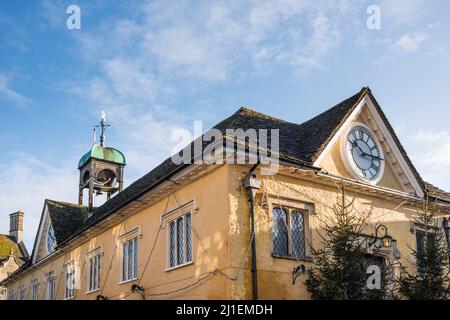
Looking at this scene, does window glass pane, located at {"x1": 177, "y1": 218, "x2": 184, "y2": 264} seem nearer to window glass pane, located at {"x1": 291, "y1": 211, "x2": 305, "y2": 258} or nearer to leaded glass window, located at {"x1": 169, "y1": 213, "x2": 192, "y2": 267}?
leaded glass window, located at {"x1": 169, "y1": 213, "x2": 192, "y2": 267}

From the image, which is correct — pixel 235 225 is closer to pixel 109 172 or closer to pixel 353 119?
pixel 353 119

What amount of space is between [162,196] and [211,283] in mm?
4504

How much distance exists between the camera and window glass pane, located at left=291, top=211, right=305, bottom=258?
54.7 ft

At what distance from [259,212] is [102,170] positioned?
20.7 meters

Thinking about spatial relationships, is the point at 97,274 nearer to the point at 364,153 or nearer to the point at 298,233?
the point at 298,233

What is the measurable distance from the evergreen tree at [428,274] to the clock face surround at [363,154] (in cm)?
209

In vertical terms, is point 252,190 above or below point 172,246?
above

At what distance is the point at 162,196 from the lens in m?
18.9

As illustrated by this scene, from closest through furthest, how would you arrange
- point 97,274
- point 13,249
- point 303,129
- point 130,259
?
point 130,259
point 303,129
point 97,274
point 13,249

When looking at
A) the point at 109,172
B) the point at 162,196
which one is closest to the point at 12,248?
the point at 109,172

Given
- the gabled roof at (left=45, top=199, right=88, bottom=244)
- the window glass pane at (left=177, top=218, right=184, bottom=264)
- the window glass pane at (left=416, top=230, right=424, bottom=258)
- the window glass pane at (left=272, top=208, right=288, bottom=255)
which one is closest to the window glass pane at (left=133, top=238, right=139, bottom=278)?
the window glass pane at (left=177, top=218, right=184, bottom=264)

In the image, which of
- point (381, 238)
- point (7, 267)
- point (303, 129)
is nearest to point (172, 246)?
point (381, 238)

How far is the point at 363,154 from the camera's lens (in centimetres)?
1941

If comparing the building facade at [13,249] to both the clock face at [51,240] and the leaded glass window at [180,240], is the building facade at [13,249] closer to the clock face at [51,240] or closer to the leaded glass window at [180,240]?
the clock face at [51,240]
